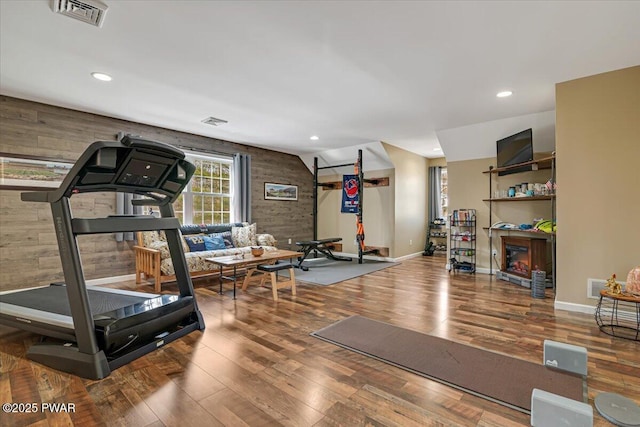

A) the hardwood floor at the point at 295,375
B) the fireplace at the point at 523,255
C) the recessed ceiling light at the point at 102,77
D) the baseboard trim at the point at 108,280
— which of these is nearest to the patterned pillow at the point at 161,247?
the baseboard trim at the point at 108,280

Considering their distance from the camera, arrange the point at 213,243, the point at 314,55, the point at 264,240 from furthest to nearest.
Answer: the point at 264,240, the point at 213,243, the point at 314,55

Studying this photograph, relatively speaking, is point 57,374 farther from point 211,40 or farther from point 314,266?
point 314,266

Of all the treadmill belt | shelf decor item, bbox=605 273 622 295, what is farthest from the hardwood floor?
shelf decor item, bbox=605 273 622 295

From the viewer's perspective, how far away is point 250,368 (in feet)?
7.21

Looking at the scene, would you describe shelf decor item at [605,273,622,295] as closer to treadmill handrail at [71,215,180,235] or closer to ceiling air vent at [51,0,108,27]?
treadmill handrail at [71,215,180,235]

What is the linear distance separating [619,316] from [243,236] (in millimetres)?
5639

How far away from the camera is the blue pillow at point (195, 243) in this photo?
527 cm

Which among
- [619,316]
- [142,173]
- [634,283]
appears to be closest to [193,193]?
[142,173]

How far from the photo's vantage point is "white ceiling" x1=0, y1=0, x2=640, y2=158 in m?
2.30

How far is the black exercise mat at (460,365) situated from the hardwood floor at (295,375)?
0.09m

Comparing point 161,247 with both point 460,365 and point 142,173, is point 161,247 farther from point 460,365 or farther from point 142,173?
point 460,365

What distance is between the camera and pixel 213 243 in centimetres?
552

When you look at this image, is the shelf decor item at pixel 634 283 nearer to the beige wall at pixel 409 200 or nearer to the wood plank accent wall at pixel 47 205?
the beige wall at pixel 409 200

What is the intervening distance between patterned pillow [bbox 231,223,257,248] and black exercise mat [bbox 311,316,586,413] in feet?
11.7
